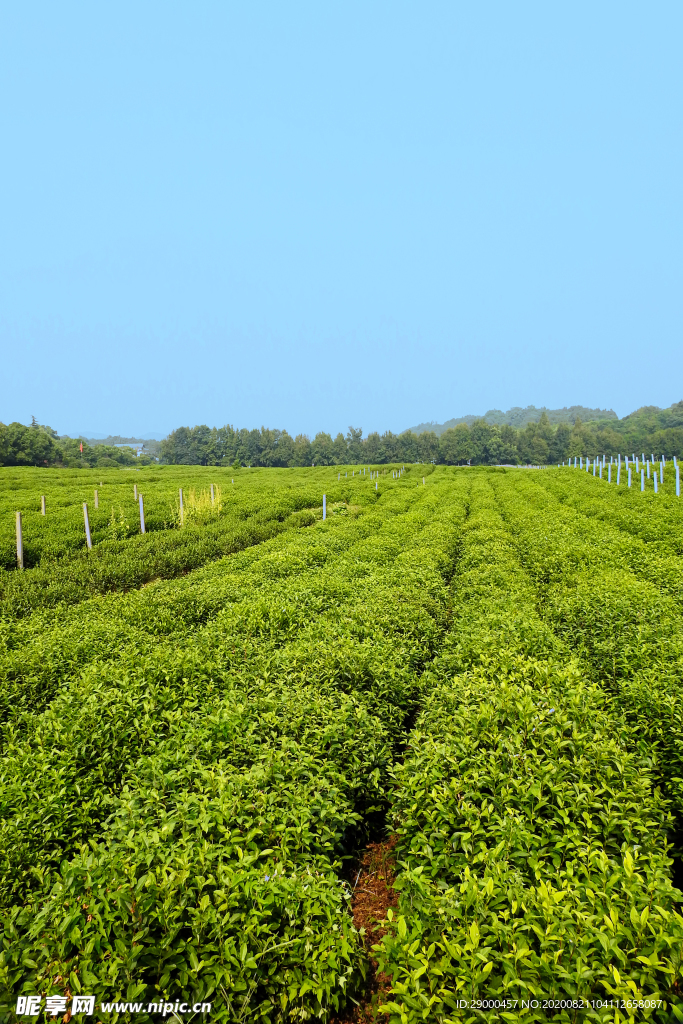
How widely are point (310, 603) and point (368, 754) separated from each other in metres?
4.45

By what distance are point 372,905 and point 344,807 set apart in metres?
1.07

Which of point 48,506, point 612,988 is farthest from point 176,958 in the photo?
point 48,506

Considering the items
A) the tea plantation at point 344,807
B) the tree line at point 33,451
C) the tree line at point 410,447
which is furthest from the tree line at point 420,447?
the tea plantation at point 344,807

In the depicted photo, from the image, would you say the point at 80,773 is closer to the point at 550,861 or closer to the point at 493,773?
the point at 493,773

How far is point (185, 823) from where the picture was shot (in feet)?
12.6

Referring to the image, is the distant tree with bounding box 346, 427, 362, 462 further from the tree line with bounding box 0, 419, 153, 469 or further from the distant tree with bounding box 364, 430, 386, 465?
the tree line with bounding box 0, 419, 153, 469

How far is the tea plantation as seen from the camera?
2945mm

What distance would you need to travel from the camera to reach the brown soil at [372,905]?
141 inches

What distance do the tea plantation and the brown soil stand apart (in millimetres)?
40

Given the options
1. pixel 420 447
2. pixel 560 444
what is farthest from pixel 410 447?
pixel 560 444

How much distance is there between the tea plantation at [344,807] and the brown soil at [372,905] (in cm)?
4

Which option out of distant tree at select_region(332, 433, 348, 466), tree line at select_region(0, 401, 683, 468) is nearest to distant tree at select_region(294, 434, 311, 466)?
tree line at select_region(0, 401, 683, 468)

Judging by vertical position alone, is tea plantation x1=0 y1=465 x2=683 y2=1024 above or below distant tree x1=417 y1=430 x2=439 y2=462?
below

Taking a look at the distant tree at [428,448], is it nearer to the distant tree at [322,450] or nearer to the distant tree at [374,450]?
the distant tree at [374,450]
